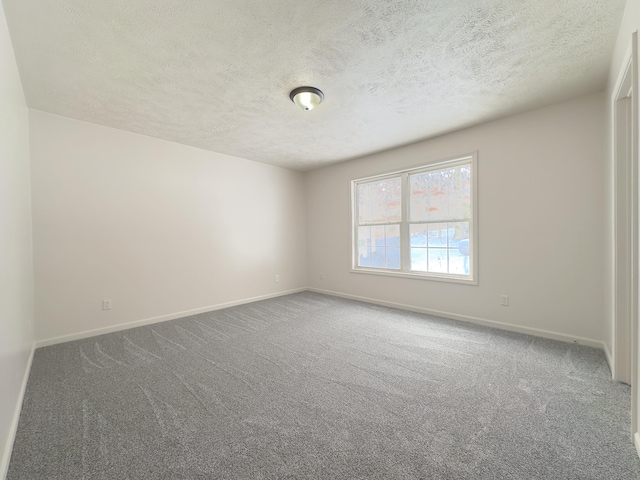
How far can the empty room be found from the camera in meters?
1.52

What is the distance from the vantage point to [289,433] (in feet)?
5.13

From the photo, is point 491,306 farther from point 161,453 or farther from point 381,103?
point 161,453

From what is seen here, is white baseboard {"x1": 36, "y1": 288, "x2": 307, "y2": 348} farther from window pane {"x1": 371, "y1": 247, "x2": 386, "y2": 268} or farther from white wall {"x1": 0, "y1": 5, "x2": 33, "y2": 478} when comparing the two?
window pane {"x1": 371, "y1": 247, "x2": 386, "y2": 268}

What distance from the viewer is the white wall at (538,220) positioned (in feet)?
8.87

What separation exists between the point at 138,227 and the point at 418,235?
4006 mm

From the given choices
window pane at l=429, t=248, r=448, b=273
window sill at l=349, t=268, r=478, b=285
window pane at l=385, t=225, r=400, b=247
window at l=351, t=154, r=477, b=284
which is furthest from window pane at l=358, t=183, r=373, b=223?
window pane at l=429, t=248, r=448, b=273

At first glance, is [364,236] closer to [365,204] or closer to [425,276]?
[365,204]

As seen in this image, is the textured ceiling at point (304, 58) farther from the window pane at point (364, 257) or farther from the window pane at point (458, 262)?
the window pane at point (364, 257)

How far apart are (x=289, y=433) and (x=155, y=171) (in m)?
3.68

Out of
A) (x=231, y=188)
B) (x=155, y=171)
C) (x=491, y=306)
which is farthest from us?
(x=231, y=188)

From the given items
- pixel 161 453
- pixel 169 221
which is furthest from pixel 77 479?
pixel 169 221

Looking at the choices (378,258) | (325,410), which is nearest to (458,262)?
(378,258)

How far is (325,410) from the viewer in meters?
1.77

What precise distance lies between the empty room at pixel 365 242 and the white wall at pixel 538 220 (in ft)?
0.07
